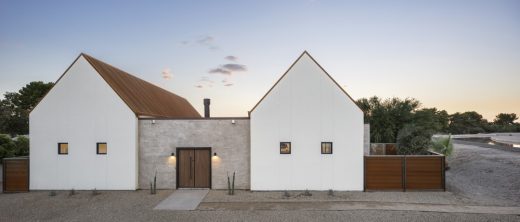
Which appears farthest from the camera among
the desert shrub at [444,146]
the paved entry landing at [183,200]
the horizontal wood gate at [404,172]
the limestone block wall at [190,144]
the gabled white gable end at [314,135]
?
the desert shrub at [444,146]

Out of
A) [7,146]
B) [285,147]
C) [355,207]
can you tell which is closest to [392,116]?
[285,147]

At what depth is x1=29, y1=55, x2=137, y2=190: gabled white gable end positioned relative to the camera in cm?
1282

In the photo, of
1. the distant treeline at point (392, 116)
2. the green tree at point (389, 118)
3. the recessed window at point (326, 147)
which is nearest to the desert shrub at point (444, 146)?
the distant treeline at point (392, 116)

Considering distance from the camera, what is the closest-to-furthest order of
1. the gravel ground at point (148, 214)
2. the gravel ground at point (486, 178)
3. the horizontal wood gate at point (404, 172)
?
1. the gravel ground at point (148, 214)
2. the gravel ground at point (486, 178)
3. the horizontal wood gate at point (404, 172)

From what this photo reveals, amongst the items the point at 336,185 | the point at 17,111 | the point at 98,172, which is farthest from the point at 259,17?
the point at 17,111

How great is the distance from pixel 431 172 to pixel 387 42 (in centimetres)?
939

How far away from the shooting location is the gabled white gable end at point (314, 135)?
1255 cm

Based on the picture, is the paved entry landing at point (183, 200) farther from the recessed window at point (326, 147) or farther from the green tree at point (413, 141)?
the green tree at point (413, 141)

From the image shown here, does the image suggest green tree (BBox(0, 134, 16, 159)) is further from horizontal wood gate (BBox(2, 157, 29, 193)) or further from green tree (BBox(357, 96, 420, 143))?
green tree (BBox(357, 96, 420, 143))

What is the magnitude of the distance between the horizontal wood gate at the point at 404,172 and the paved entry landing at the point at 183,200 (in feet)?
26.7

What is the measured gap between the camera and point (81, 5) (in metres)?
14.0

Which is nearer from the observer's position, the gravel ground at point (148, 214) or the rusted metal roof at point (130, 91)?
the gravel ground at point (148, 214)

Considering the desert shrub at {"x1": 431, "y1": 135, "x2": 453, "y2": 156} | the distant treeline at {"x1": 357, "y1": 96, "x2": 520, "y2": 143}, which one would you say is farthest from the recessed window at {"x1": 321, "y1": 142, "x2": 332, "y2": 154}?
the distant treeline at {"x1": 357, "y1": 96, "x2": 520, "y2": 143}

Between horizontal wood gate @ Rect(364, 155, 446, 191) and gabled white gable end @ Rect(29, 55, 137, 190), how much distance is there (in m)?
12.0
